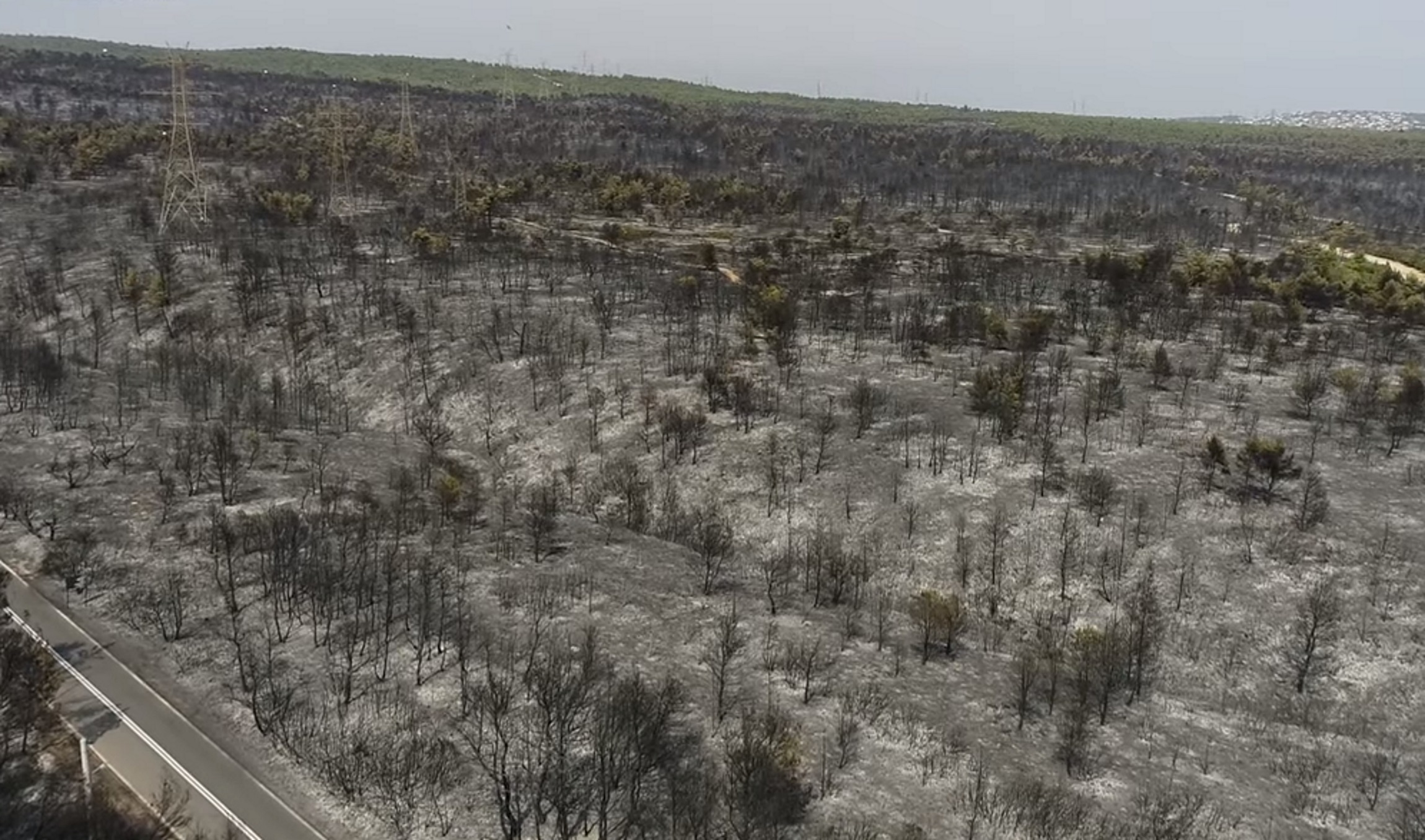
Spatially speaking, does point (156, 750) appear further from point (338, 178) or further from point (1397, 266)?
point (1397, 266)

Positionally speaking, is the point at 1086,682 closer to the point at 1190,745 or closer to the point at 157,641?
the point at 1190,745

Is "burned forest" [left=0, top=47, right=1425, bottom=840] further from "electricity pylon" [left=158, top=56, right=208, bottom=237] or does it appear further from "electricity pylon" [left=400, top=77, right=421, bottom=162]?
"electricity pylon" [left=400, top=77, right=421, bottom=162]

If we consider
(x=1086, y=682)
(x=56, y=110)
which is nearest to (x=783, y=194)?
(x=1086, y=682)

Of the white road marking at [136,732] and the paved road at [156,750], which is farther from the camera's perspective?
the paved road at [156,750]

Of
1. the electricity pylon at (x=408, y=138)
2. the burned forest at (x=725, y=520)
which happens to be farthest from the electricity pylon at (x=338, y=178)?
the electricity pylon at (x=408, y=138)

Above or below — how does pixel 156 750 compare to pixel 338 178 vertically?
below

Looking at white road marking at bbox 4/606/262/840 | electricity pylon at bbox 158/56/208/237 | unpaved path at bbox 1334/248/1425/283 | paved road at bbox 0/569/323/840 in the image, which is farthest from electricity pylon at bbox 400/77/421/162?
unpaved path at bbox 1334/248/1425/283

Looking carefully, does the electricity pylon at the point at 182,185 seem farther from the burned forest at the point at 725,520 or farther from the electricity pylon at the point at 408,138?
the electricity pylon at the point at 408,138

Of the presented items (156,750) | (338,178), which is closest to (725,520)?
(156,750)
